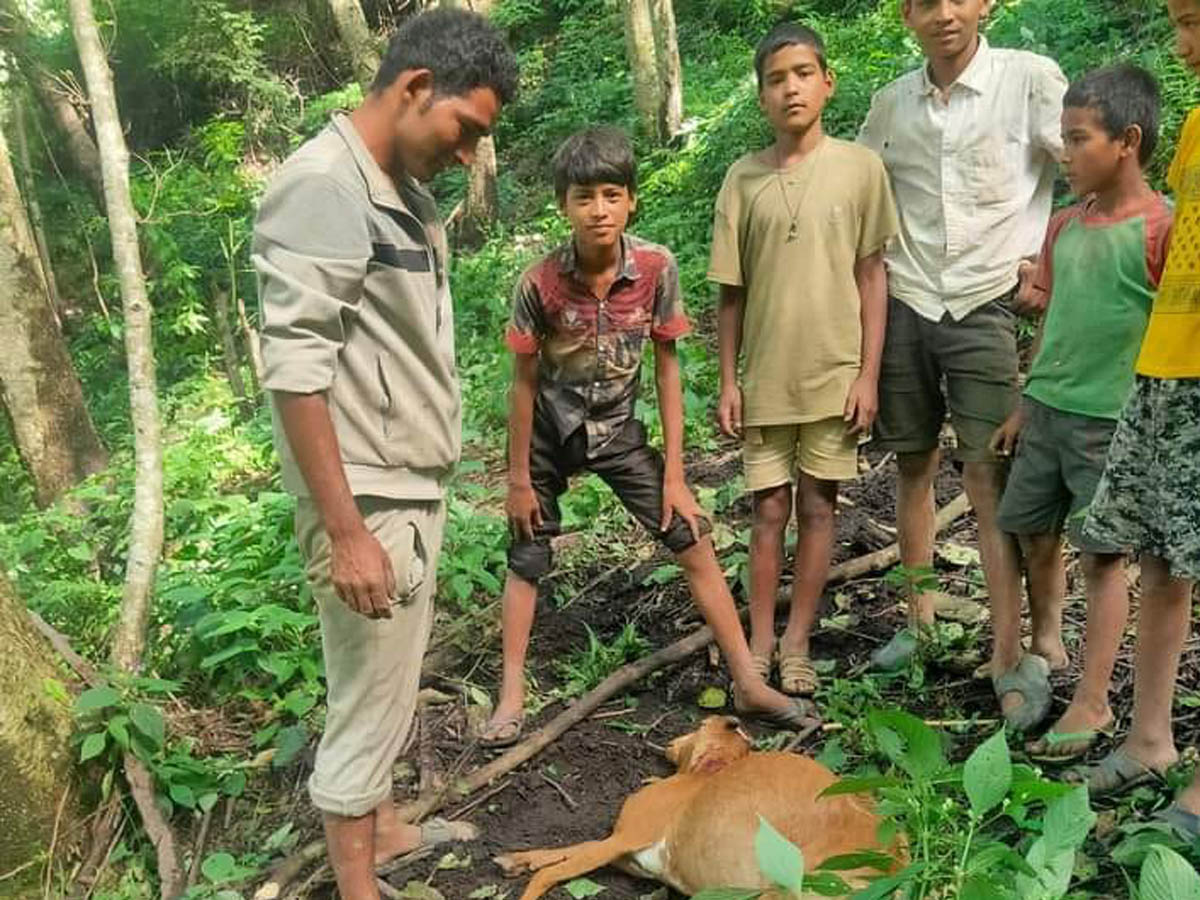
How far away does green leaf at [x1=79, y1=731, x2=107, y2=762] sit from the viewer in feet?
10.3

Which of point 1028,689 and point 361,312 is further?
point 1028,689

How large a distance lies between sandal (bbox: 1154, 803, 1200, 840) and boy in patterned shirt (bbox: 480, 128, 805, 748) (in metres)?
1.10

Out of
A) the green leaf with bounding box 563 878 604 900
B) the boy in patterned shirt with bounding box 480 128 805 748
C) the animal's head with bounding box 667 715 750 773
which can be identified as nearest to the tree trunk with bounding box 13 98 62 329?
the boy in patterned shirt with bounding box 480 128 805 748

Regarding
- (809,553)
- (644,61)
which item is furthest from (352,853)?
(644,61)

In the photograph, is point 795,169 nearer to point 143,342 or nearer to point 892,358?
point 892,358

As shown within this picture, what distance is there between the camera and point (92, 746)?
10.3ft

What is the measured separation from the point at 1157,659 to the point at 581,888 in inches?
60.9

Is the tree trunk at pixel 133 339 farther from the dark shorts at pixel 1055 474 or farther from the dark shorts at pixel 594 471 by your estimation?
the dark shorts at pixel 1055 474

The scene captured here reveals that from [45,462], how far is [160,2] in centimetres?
1239

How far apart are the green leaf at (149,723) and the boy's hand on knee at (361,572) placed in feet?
4.90

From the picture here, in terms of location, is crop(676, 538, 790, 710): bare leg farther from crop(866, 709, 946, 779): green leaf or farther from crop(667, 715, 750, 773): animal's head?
crop(866, 709, 946, 779): green leaf

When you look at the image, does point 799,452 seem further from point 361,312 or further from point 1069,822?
point 1069,822

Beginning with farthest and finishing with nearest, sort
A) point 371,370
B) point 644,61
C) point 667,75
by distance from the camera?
point 667,75
point 644,61
point 371,370

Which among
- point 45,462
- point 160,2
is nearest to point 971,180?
point 45,462
